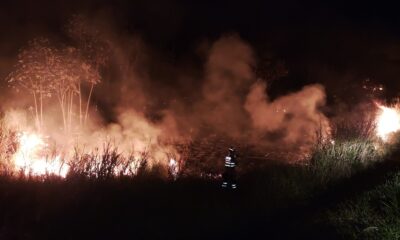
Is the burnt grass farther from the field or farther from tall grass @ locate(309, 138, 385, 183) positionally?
tall grass @ locate(309, 138, 385, 183)

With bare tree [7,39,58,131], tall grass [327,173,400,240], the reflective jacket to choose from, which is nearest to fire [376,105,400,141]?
tall grass [327,173,400,240]

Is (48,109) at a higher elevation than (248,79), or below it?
below

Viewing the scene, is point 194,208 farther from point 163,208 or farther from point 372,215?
point 372,215

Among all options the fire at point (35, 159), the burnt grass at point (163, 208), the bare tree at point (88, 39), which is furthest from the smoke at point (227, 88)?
the burnt grass at point (163, 208)

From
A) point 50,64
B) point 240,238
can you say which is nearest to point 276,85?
point 50,64

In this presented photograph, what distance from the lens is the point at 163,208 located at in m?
6.16

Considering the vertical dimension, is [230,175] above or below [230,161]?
below

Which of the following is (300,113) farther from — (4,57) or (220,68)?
(4,57)

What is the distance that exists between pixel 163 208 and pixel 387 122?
7239 millimetres

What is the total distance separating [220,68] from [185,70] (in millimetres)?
2492

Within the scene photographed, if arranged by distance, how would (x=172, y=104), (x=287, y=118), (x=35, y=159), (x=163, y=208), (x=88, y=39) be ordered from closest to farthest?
(x=163, y=208)
(x=35, y=159)
(x=88, y=39)
(x=287, y=118)
(x=172, y=104)

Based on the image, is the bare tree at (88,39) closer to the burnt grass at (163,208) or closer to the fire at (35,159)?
the fire at (35,159)

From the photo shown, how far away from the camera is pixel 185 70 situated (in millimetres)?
15805

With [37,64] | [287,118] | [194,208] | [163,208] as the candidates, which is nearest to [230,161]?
[194,208]
